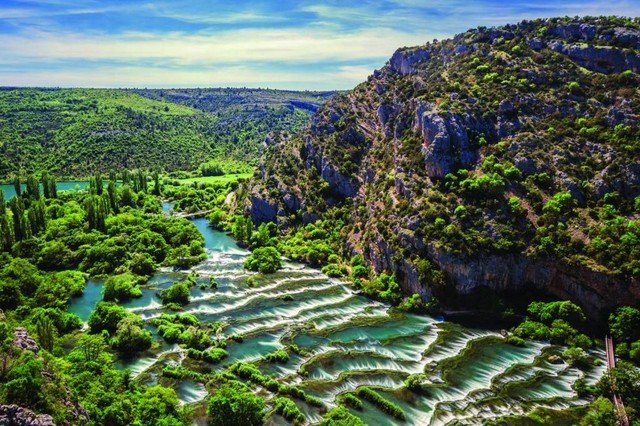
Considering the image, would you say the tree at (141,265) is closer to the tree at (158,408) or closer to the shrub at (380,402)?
the tree at (158,408)

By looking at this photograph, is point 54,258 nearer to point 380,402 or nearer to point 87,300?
point 87,300

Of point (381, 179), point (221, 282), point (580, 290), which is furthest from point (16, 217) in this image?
point (580, 290)

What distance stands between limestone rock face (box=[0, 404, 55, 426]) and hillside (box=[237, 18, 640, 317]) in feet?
288

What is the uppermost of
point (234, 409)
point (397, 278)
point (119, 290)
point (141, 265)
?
point (234, 409)

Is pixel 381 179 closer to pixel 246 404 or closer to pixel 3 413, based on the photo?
pixel 246 404

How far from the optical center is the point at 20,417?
2189 inches

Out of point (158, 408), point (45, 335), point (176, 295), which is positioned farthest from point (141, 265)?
point (158, 408)

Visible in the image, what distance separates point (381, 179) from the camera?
165 meters

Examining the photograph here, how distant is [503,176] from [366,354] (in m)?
68.8

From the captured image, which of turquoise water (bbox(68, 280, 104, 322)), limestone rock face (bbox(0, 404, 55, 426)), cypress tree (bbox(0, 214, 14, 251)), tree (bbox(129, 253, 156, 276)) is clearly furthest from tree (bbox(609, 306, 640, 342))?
cypress tree (bbox(0, 214, 14, 251))

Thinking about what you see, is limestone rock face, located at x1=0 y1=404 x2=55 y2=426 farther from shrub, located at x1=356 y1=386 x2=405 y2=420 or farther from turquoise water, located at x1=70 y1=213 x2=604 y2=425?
shrub, located at x1=356 y1=386 x2=405 y2=420

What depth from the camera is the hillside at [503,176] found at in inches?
4582

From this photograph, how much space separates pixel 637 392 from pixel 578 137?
84.5 meters

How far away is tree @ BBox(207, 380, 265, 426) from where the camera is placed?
71625mm
